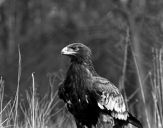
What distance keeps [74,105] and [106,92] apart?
0.44 meters

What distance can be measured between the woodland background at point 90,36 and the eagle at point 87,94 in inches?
154

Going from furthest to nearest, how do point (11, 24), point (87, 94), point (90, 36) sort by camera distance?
point (11, 24) < point (90, 36) < point (87, 94)

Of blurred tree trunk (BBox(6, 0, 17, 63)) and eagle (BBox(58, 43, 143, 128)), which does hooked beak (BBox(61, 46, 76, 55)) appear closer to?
eagle (BBox(58, 43, 143, 128))

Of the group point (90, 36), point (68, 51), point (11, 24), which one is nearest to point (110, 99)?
point (68, 51)

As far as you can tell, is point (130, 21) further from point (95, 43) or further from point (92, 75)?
point (92, 75)

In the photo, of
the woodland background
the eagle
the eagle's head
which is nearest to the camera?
the eagle

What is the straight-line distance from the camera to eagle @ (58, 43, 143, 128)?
6.68m

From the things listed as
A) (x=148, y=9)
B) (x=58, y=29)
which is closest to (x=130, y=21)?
(x=148, y=9)

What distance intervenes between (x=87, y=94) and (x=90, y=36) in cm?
792

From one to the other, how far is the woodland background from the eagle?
3.92 m

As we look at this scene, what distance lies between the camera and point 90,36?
14.5m

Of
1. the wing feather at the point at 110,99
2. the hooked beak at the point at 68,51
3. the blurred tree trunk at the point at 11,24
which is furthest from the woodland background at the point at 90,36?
the hooked beak at the point at 68,51

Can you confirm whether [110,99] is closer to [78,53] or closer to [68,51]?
[78,53]

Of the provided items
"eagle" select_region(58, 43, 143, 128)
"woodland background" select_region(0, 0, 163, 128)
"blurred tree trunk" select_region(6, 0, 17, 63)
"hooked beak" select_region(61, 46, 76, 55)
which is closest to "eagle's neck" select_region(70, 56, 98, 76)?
"eagle" select_region(58, 43, 143, 128)
